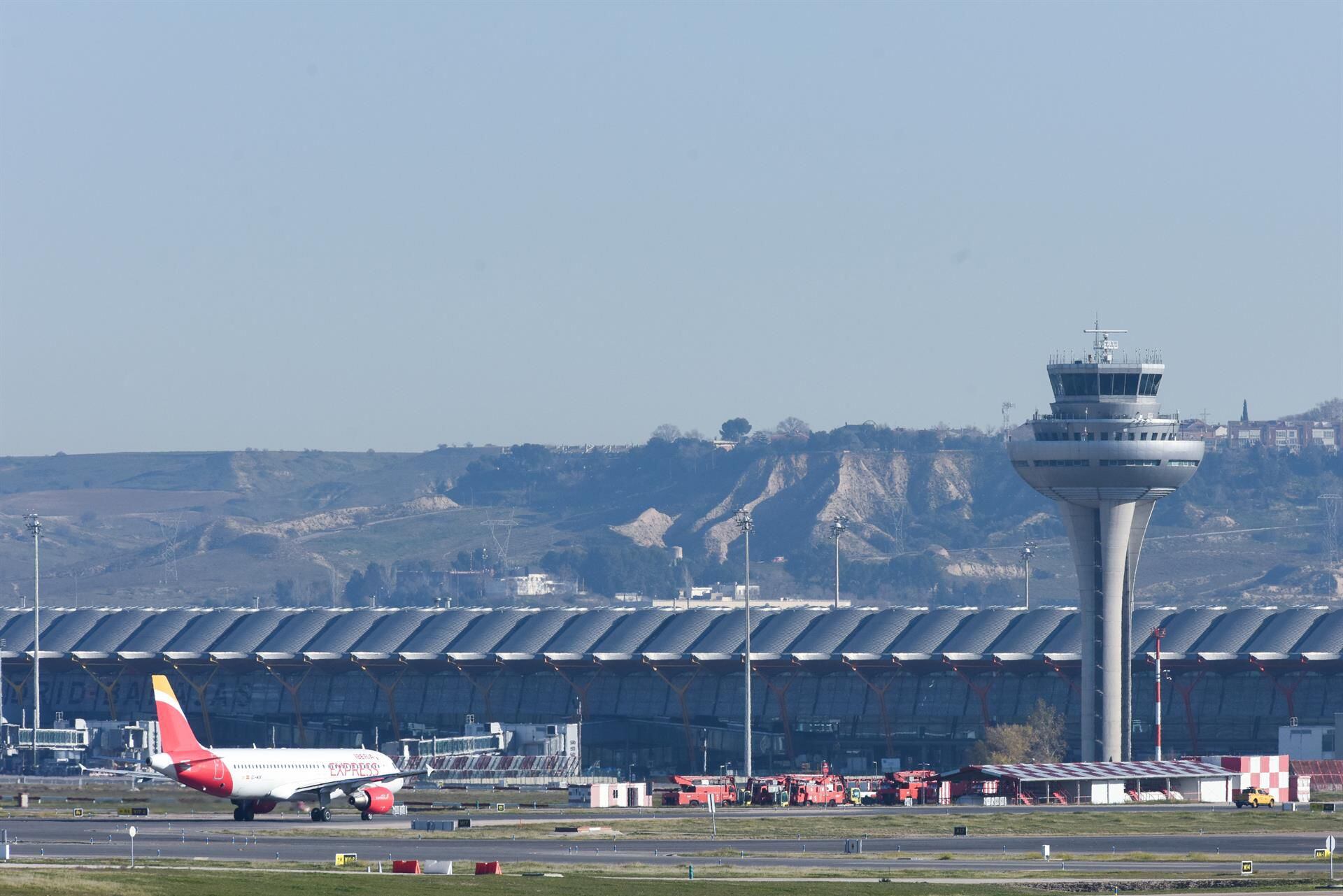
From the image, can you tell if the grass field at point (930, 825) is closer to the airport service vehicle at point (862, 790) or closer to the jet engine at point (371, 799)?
the jet engine at point (371, 799)

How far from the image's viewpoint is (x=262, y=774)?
109188 millimetres

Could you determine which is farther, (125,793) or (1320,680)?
(1320,680)

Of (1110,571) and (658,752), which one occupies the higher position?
(1110,571)

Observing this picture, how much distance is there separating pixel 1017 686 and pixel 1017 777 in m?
58.7

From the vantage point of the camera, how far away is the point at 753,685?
194125 mm

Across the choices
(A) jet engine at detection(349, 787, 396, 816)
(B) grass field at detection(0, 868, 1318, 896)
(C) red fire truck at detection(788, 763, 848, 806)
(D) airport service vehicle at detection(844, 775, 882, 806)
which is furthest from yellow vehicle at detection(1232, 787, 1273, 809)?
(B) grass field at detection(0, 868, 1318, 896)

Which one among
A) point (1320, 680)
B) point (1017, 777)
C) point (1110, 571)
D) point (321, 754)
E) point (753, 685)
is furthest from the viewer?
point (753, 685)

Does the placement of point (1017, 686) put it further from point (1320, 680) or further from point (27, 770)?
point (27, 770)

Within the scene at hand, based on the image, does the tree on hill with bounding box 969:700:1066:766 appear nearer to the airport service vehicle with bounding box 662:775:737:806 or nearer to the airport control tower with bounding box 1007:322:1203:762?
the airport control tower with bounding box 1007:322:1203:762

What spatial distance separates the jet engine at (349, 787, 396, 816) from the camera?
11344 cm

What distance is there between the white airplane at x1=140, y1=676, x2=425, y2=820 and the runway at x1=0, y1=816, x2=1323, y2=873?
2105 millimetres

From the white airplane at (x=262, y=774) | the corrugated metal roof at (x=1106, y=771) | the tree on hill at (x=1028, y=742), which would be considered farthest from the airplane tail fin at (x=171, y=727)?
the tree on hill at (x=1028, y=742)

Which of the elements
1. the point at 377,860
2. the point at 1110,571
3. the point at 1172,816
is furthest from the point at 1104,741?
the point at 377,860

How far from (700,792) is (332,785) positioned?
25.6 m
